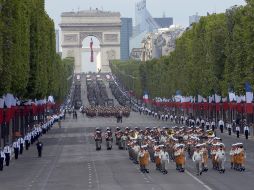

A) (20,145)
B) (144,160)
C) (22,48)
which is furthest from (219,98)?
(144,160)

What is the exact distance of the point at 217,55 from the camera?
120 metres

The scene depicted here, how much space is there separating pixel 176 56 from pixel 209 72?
46145 mm

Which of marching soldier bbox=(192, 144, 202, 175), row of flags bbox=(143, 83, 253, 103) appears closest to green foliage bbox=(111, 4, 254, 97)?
row of flags bbox=(143, 83, 253, 103)

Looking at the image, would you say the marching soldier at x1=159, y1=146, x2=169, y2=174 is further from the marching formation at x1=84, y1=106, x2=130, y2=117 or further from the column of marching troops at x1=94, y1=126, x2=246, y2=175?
the marching formation at x1=84, y1=106, x2=130, y2=117

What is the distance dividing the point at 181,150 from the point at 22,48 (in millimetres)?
32183

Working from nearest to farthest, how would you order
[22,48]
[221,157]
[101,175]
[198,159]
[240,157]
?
1. [198,159]
2. [221,157]
3. [240,157]
4. [101,175]
5. [22,48]

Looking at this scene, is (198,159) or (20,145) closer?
(198,159)

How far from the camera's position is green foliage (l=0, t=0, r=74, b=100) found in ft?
247

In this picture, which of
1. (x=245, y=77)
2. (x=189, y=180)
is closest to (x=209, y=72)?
(x=245, y=77)

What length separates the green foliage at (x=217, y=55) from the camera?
305 ft

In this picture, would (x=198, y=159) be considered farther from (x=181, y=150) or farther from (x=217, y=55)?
(x=217, y=55)

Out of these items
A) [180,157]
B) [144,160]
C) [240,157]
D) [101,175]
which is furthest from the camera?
[144,160]

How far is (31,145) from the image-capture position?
95.7 meters

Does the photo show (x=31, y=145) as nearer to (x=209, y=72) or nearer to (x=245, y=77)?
(x=245, y=77)
